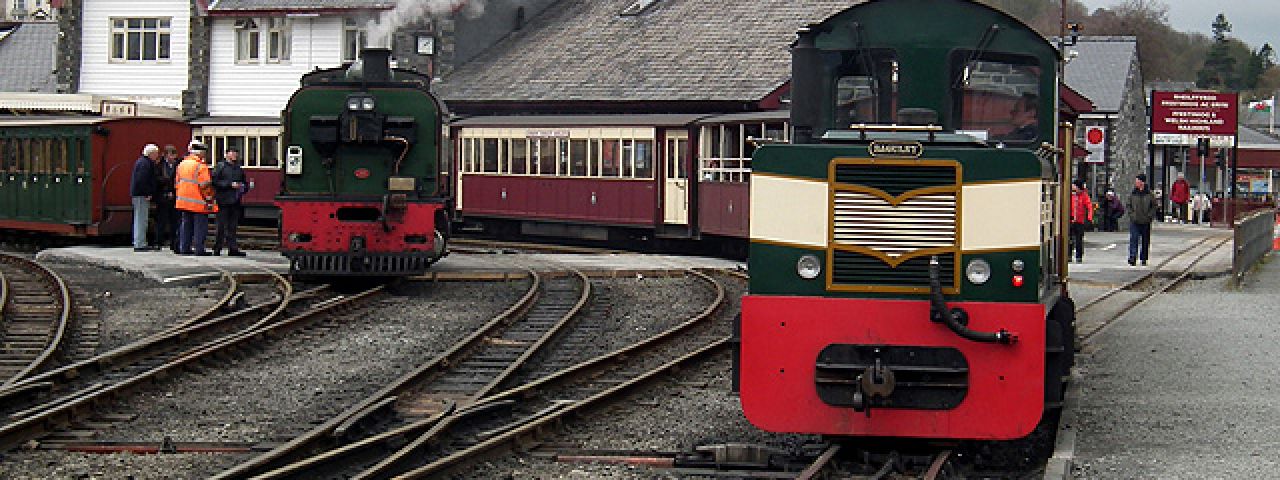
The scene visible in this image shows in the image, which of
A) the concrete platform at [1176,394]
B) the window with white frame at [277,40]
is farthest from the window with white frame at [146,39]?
the concrete platform at [1176,394]

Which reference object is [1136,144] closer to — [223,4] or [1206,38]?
[223,4]

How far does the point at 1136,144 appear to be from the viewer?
190ft

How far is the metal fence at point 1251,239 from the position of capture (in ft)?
73.2

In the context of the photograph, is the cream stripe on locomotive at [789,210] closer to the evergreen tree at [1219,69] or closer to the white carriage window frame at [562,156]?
the white carriage window frame at [562,156]

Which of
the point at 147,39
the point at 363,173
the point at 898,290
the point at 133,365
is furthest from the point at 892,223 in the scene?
the point at 147,39

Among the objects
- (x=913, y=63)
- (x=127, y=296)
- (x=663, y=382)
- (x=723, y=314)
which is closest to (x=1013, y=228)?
(x=913, y=63)

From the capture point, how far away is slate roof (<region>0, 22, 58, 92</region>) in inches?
2414

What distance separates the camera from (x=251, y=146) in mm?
34688

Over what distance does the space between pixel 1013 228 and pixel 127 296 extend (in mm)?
11506

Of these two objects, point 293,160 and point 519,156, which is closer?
point 293,160

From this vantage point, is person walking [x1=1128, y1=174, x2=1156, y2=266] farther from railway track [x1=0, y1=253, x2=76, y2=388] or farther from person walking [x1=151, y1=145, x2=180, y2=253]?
railway track [x1=0, y1=253, x2=76, y2=388]

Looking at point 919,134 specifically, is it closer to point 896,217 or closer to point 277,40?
point 896,217

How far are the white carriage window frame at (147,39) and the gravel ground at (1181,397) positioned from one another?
32585 mm

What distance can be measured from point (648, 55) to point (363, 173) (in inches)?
785
